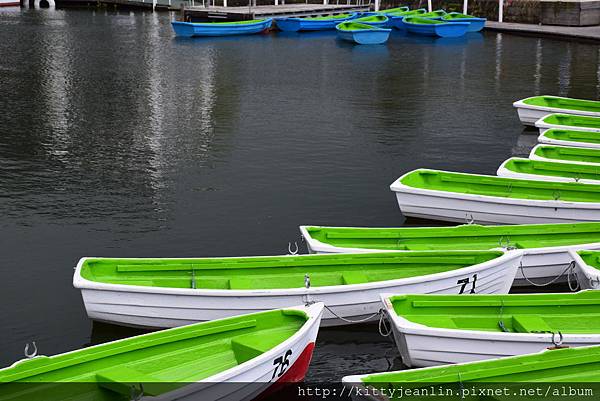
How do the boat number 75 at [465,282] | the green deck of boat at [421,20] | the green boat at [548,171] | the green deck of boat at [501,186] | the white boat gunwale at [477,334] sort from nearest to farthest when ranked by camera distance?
the white boat gunwale at [477,334]
the boat number 75 at [465,282]
the green deck of boat at [501,186]
the green boat at [548,171]
the green deck of boat at [421,20]

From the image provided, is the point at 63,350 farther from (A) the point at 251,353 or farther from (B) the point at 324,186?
(B) the point at 324,186

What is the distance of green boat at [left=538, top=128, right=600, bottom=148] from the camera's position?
87.8 ft

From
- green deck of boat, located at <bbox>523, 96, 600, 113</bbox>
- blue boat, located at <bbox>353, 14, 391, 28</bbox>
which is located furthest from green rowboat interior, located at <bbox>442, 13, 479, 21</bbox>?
green deck of boat, located at <bbox>523, 96, 600, 113</bbox>

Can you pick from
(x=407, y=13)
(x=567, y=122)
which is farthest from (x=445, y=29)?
(x=567, y=122)

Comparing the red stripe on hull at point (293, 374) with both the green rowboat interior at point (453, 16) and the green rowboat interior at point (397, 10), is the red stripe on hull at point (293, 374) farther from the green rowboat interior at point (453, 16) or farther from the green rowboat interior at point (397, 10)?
the green rowboat interior at point (397, 10)

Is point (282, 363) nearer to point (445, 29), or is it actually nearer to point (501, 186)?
point (501, 186)

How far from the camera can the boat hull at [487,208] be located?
21328 millimetres

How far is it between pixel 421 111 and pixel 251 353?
78.3 feet

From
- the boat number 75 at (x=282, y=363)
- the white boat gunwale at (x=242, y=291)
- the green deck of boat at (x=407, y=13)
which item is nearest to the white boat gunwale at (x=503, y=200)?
the white boat gunwale at (x=242, y=291)

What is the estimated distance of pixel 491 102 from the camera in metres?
38.0

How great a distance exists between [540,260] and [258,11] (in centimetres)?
5648

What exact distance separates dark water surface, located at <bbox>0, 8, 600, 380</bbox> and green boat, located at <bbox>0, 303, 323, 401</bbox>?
5.60 feet

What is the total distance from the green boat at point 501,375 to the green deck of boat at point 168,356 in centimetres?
220

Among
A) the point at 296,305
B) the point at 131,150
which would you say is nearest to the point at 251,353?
the point at 296,305
